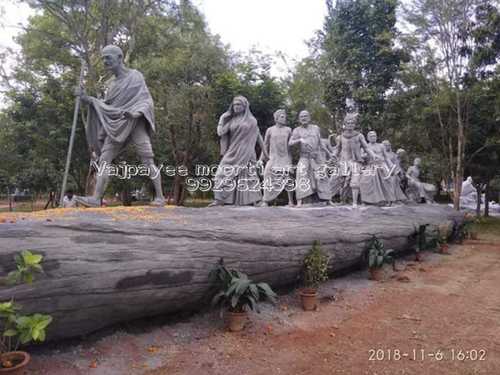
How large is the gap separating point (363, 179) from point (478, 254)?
3654 millimetres

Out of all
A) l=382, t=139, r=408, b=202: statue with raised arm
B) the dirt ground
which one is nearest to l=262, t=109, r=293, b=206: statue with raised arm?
the dirt ground

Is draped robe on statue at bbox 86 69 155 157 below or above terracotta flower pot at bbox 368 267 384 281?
above

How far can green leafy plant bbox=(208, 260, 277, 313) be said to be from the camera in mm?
4180

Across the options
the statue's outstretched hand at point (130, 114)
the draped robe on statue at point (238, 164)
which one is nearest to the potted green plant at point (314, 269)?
the draped robe on statue at point (238, 164)

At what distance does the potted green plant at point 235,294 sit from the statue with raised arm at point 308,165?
455cm

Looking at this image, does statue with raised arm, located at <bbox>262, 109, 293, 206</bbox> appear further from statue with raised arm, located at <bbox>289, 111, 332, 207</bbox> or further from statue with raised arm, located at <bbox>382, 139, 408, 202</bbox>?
statue with raised arm, located at <bbox>382, 139, 408, 202</bbox>

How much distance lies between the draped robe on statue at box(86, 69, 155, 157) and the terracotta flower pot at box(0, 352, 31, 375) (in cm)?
350

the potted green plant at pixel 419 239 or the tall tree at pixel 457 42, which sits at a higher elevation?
the tall tree at pixel 457 42

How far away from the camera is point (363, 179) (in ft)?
36.7

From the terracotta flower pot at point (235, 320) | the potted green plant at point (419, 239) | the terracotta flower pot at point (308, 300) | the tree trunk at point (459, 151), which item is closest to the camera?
the terracotta flower pot at point (235, 320)

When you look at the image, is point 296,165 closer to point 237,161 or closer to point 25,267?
point 237,161

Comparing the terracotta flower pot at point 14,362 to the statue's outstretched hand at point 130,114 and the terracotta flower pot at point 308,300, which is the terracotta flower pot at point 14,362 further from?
the statue's outstretched hand at point 130,114

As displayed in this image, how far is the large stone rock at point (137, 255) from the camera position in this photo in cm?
325

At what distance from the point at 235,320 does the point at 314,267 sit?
170 cm
